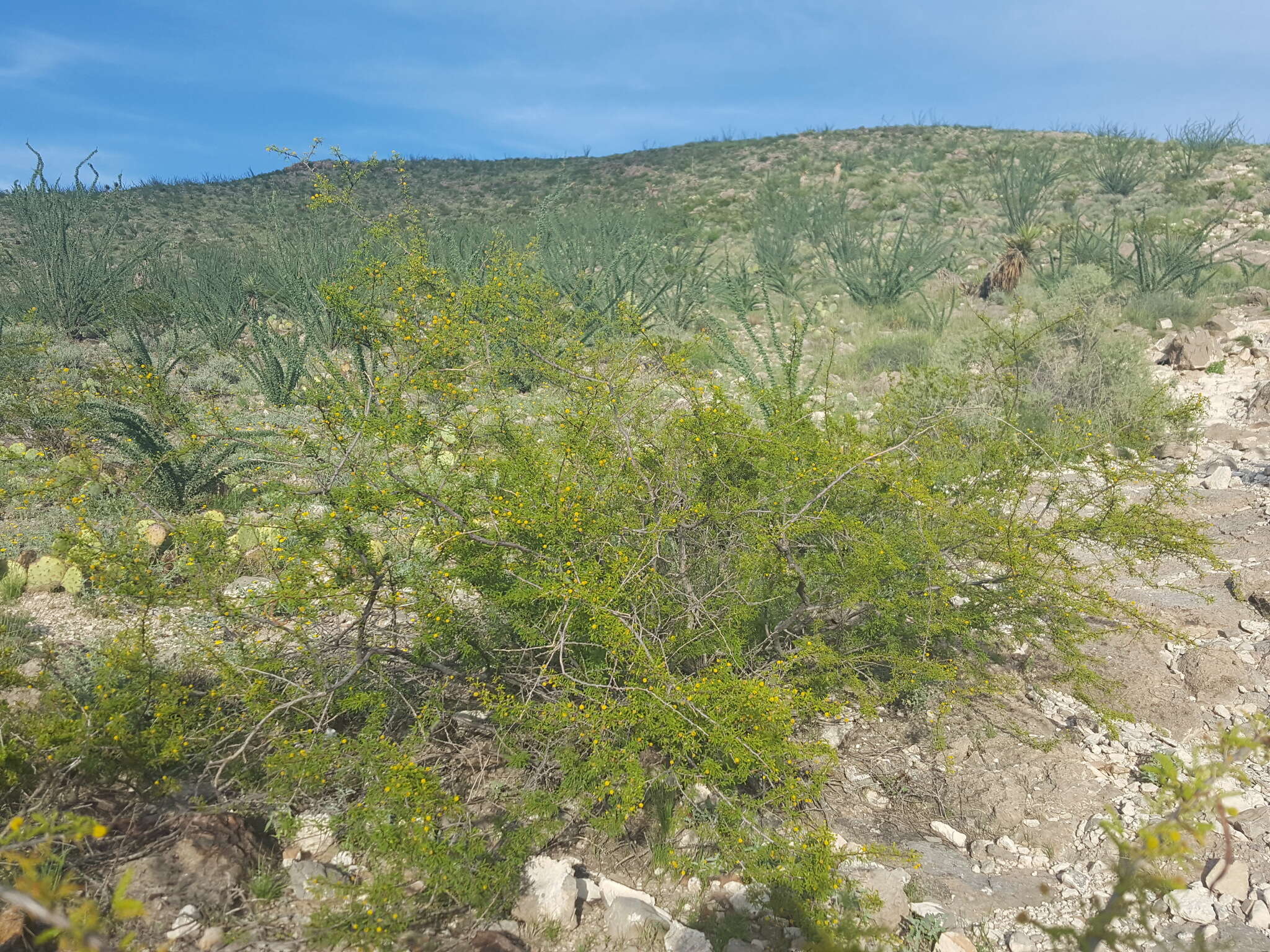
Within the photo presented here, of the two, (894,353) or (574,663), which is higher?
(894,353)

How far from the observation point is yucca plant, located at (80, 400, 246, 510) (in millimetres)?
5766

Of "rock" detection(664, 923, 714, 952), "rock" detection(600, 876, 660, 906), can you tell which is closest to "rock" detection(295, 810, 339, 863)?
"rock" detection(600, 876, 660, 906)

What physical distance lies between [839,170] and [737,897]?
2824cm

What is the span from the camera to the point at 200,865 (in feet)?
8.62

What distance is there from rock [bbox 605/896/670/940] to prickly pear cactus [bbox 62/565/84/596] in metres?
3.82

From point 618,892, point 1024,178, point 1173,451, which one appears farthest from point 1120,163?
point 618,892

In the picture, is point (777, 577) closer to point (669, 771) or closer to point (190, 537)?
point (669, 771)

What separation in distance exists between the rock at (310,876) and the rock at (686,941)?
3.64 feet

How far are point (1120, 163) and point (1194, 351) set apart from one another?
16390mm

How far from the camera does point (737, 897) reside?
2.86 m

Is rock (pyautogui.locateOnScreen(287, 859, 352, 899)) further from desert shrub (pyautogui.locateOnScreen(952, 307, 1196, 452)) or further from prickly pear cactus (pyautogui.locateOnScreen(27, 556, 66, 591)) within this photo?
desert shrub (pyautogui.locateOnScreen(952, 307, 1196, 452))

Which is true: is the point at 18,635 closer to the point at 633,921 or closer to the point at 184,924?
the point at 184,924

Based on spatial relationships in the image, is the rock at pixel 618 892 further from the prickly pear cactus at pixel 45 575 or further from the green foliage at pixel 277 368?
the green foliage at pixel 277 368

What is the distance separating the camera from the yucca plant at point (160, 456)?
577 cm
